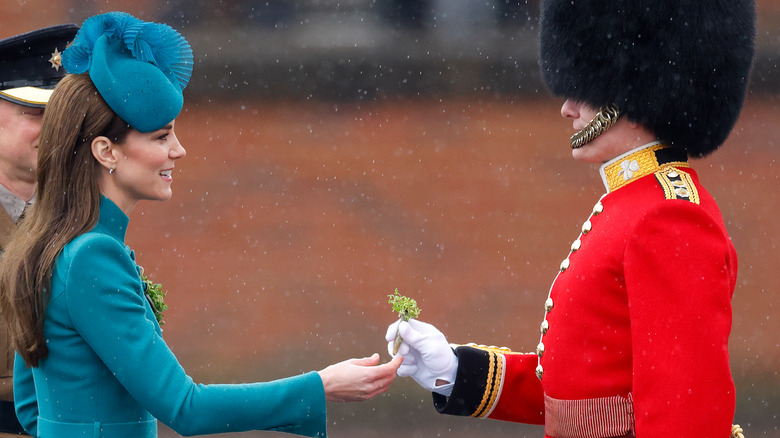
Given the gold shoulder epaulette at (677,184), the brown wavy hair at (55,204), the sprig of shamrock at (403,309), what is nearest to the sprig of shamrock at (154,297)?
the brown wavy hair at (55,204)

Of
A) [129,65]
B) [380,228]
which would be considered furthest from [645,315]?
[380,228]

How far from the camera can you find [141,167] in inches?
85.5

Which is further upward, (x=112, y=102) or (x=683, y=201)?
(x=112, y=102)

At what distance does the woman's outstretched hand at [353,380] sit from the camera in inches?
87.9

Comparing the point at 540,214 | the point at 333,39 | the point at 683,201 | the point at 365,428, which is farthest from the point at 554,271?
the point at 683,201

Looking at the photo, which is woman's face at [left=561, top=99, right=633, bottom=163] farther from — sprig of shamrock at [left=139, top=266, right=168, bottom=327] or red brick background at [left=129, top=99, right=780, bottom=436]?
red brick background at [left=129, top=99, right=780, bottom=436]

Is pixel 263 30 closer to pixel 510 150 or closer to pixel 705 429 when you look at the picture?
pixel 510 150

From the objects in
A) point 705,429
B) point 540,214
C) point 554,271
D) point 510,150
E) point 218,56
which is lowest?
point 705,429

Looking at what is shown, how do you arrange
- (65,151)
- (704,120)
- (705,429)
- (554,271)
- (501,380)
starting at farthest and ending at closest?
(554,271) < (501,380) < (704,120) < (65,151) < (705,429)

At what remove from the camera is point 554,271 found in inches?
230

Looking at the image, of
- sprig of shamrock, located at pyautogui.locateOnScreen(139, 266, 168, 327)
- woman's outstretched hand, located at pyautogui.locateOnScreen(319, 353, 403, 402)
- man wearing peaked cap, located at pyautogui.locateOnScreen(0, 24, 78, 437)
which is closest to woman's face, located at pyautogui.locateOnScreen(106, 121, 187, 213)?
sprig of shamrock, located at pyautogui.locateOnScreen(139, 266, 168, 327)

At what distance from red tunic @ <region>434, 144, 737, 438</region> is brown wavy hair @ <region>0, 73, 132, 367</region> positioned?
3.67ft

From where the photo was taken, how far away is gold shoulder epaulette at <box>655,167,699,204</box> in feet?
6.87

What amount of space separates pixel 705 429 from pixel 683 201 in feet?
1.58
